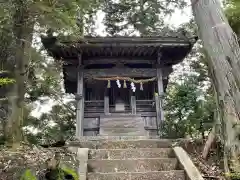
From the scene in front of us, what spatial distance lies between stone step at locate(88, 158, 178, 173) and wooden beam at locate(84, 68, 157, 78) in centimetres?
665

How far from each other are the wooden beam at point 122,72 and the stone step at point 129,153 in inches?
239

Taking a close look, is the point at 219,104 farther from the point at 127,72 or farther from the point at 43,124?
the point at 43,124

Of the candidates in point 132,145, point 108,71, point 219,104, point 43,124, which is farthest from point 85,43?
point 219,104

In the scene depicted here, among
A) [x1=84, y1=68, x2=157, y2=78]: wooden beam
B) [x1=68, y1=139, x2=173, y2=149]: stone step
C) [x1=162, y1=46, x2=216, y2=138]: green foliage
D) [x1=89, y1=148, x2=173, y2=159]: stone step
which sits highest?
[x1=84, y1=68, x2=157, y2=78]: wooden beam

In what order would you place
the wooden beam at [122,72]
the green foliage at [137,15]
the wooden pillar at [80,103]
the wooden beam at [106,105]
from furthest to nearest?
the green foliage at [137,15], the wooden beam at [122,72], the wooden beam at [106,105], the wooden pillar at [80,103]

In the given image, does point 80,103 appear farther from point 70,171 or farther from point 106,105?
point 70,171

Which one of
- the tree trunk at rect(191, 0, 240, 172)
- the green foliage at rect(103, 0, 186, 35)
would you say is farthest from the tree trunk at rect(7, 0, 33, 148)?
the green foliage at rect(103, 0, 186, 35)

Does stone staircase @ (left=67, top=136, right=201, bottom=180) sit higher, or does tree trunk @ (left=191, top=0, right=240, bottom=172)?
tree trunk @ (left=191, top=0, right=240, bottom=172)

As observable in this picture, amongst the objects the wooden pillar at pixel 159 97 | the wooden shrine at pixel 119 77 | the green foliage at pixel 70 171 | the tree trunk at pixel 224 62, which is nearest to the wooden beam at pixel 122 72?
the wooden shrine at pixel 119 77

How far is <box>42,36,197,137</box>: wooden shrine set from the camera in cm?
1091

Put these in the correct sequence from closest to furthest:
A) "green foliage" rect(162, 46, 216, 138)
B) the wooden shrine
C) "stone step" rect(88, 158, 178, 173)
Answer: "stone step" rect(88, 158, 178, 173) < "green foliage" rect(162, 46, 216, 138) < the wooden shrine

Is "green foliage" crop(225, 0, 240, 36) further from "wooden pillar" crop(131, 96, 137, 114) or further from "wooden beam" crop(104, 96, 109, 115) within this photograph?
"wooden beam" crop(104, 96, 109, 115)

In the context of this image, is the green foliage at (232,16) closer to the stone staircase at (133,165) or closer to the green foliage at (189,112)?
the green foliage at (189,112)

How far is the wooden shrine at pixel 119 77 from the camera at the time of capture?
10.9 metres
